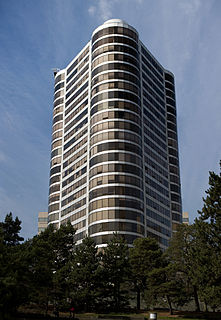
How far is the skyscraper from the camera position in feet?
302

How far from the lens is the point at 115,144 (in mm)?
94812

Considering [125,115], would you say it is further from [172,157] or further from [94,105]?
[172,157]

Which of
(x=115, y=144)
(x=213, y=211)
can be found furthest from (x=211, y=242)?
(x=115, y=144)

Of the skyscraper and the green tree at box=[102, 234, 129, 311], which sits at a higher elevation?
the skyscraper

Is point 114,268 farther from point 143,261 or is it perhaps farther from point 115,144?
point 115,144

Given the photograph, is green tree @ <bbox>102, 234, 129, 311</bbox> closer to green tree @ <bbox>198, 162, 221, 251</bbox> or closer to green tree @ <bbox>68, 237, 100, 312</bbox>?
green tree @ <bbox>68, 237, 100, 312</bbox>

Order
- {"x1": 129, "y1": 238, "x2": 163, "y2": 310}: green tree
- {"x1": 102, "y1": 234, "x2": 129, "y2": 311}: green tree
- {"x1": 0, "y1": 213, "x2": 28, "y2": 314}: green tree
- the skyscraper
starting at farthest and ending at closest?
the skyscraper < {"x1": 129, "y1": 238, "x2": 163, "y2": 310}: green tree < {"x1": 102, "y1": 234, "x2": 129, "y2": 311}: green tree < {"x1": 0, "y1": 213, "x2": 28, "y2": 314}: green tree

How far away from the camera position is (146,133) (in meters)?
111

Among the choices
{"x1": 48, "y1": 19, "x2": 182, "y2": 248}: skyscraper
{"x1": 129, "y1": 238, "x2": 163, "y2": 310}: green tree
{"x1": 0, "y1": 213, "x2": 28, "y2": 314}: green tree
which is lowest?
{"x1": 0, "y1": 213, "x2": 28, "y2": 314}: green tree

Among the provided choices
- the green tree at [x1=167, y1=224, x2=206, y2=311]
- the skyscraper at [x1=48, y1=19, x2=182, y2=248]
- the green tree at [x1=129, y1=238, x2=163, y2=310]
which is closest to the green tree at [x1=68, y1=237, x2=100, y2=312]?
the green tree at [x1=129, y1=238, x2=163, y2=310]

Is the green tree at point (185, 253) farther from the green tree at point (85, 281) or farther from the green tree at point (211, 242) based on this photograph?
the green tree at point (85, 281)

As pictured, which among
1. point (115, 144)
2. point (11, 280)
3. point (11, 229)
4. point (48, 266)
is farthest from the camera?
point (115, 144)

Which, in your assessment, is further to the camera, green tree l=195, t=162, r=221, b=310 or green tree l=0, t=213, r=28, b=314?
green tree l=195, t=162, r=221, b=310

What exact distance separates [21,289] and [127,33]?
8364cm
